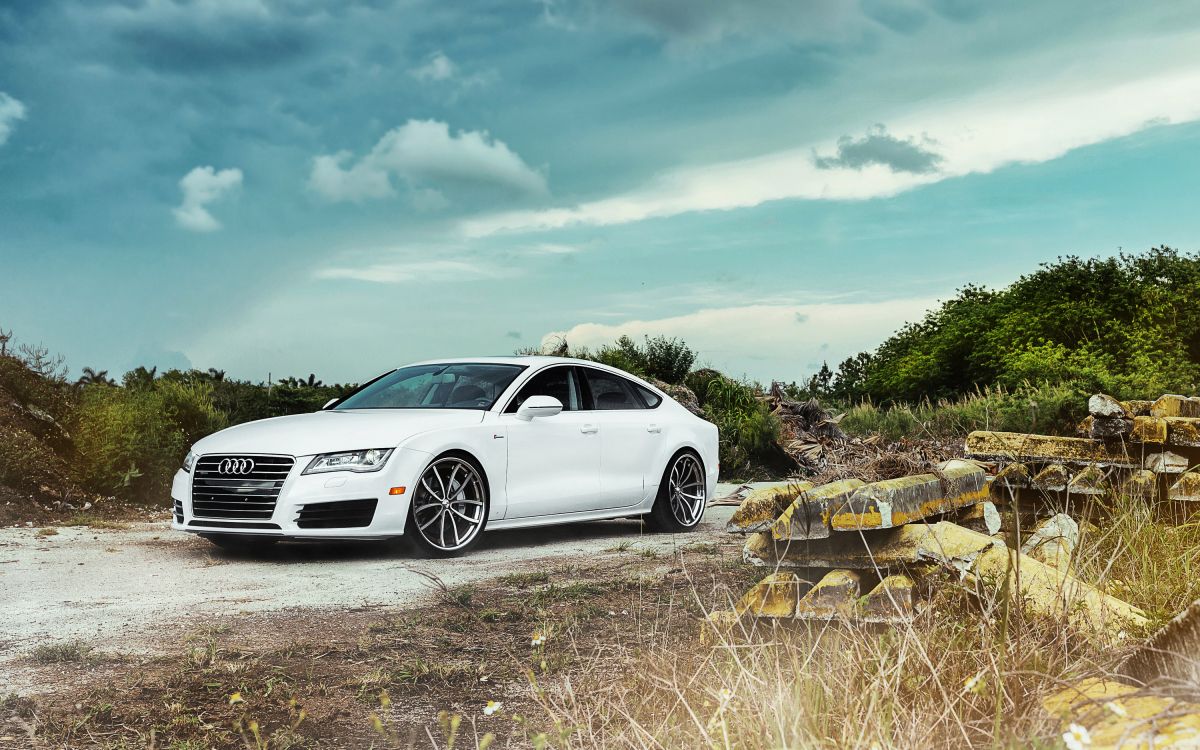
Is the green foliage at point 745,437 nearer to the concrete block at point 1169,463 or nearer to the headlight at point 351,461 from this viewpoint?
the headlight at point 351,461

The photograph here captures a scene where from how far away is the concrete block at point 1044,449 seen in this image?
7.47 m

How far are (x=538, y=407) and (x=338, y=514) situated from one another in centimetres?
190

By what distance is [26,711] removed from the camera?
4547 mm

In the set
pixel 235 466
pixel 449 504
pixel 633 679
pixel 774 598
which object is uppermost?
pixel 235 466

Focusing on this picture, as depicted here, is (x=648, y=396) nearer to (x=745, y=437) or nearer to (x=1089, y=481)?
(x=1089, y=481)

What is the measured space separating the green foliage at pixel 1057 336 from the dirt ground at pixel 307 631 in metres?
23.5

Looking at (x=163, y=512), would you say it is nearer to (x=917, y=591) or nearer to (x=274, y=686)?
(x=274, y=686)

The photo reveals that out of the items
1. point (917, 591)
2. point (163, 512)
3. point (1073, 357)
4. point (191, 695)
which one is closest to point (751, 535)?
point (917, 591)

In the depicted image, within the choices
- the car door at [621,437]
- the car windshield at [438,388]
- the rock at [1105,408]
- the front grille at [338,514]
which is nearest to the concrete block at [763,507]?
the rock at [1105,408]

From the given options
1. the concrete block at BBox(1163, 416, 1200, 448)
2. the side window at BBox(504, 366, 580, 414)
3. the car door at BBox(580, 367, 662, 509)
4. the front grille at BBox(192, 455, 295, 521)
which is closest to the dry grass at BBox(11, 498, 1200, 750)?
the concrete block at BBox(1163, 416, 1200, 448)

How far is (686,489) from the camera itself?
1076 cm

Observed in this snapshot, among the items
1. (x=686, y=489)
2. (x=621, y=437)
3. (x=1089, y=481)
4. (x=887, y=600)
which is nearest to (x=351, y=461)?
(x=621, y=437)

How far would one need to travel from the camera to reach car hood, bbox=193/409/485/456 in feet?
27.1

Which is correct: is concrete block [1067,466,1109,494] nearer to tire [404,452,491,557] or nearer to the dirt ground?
the dirt ground
